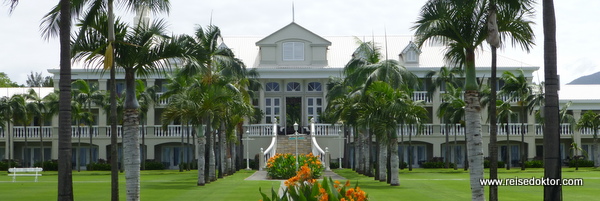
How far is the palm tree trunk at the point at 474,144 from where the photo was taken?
1864 centimetres

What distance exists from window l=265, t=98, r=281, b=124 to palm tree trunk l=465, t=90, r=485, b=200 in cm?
4362

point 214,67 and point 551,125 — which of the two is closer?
point 551,125

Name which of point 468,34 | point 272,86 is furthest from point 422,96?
point 468,34

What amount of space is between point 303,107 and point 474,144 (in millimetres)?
43717

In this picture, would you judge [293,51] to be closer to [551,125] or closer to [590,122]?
[590,122]

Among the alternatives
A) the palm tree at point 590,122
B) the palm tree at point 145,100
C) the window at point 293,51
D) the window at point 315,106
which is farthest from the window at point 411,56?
the palm tree at point 145,100

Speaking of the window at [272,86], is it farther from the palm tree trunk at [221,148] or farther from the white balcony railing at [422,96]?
the palm tree trunk at [221,148]

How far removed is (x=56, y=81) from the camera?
60.3 m

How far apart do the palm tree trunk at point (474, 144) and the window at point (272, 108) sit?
43.6m

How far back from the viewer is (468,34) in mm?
19250

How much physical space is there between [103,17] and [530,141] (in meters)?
46.6

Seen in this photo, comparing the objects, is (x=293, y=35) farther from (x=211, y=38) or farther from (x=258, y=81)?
(x=211, y=38)

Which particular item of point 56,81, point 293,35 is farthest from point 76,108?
point 293,35

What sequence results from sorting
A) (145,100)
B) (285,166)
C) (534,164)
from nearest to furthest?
(285,166) → (145,100) → (534,164)
